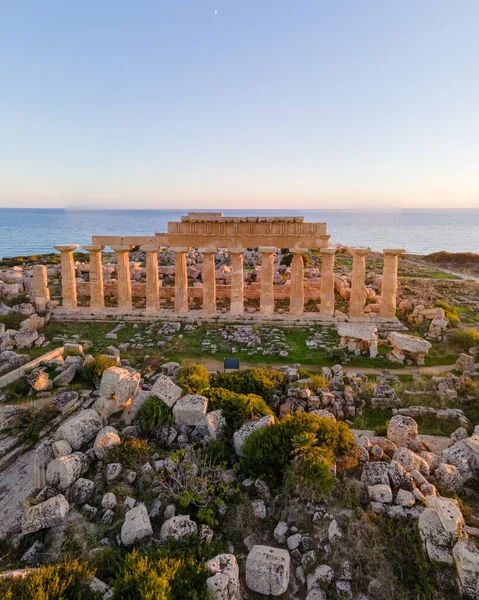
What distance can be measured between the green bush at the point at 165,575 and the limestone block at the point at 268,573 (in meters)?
0.67

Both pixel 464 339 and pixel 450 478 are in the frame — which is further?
pixel 464 339

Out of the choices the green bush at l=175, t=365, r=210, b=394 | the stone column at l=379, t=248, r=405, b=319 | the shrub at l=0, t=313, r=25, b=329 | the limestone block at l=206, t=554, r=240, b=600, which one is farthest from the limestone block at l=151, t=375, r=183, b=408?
the stone column at l=379, t=248, r=405, b=319

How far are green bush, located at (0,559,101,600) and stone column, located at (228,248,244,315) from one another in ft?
52.7

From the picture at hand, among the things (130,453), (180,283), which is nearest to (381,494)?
(130,453)

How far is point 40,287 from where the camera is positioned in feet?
73.5

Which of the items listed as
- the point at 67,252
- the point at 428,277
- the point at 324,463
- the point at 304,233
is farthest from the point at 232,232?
the point at 428,277

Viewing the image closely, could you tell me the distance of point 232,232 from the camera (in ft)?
70.2

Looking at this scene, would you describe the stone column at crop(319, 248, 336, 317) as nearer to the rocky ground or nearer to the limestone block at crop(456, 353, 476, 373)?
the limestone block at crop(456, 353, 476, 373)

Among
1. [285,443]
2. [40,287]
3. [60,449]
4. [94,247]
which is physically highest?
[94,247]

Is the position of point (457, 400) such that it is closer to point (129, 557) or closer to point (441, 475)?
point (441, 475)

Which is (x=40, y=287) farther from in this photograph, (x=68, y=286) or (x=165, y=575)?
(x=165, y=575)

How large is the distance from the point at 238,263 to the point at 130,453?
13621mm

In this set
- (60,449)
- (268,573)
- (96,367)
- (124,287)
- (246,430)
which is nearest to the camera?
(268,573)

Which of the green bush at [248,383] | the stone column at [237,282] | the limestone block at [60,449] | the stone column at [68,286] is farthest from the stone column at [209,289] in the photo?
the limestone block at [60,449]
